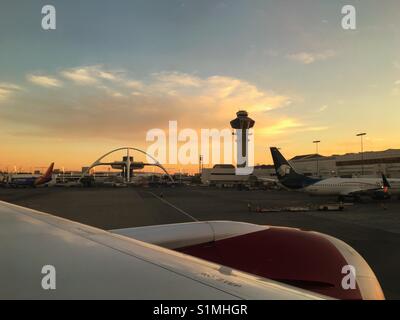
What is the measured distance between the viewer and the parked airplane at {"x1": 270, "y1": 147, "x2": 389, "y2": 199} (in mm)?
37562

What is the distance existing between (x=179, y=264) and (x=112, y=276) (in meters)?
0.58

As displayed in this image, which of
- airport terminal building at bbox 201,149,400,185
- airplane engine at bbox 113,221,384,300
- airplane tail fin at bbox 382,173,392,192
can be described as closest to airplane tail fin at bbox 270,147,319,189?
airplane tail fin at bbox 382,173,392,192

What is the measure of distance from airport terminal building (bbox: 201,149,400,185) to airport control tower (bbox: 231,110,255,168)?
7.56 metres

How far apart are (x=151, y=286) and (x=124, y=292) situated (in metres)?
0.15

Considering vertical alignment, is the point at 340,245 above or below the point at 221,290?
below

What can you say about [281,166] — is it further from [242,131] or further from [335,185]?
[242,131]

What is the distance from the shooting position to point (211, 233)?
16.4 ft

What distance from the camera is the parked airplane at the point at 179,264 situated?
1.83 meters

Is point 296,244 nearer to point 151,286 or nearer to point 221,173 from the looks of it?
point 151,286

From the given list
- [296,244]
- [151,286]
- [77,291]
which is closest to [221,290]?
[151,286]

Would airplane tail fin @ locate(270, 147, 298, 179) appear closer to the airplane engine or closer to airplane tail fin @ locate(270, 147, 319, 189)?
airplane tail fin @ locate(270, 147, 319, 189)

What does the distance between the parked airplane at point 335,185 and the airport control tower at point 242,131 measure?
7617 centimetres

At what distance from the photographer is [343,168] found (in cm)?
9762

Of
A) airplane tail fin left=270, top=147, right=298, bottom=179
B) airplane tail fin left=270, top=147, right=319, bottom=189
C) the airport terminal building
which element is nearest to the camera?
airplane tail fin left=270, top=147, right=319, bottom=189
